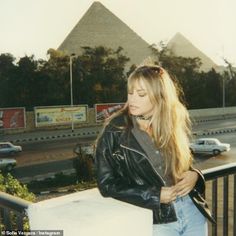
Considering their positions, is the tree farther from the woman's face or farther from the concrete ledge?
the concrete ledge

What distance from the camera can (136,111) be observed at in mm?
2365

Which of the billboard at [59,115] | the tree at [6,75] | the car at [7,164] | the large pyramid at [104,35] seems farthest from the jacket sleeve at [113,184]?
the large pyramid at [104,35]

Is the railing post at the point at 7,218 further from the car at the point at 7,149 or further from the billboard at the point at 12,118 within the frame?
the billboard at the point at 12,118

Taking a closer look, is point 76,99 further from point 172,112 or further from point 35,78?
A: point 172,112

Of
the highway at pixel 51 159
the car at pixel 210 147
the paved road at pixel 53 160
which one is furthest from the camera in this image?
the car at pixel 210 147

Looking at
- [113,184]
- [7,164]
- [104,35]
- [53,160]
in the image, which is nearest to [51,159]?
[53,160]

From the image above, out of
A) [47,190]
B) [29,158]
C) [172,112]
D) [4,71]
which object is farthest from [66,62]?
[172,112]

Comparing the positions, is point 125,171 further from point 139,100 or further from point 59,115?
point 59,115

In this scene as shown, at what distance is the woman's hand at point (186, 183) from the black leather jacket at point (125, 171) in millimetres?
139

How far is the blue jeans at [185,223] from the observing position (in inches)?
91.3

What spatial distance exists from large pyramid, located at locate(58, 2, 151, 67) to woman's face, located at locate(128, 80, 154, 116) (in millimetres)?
97433

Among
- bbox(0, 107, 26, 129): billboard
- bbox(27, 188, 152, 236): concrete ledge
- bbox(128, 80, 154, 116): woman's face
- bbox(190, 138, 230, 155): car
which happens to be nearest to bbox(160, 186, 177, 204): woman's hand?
bbox(27, 188, 152, 236): concrete ledge

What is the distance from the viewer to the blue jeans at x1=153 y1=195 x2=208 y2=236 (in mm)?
2318

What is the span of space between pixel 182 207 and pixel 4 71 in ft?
147
